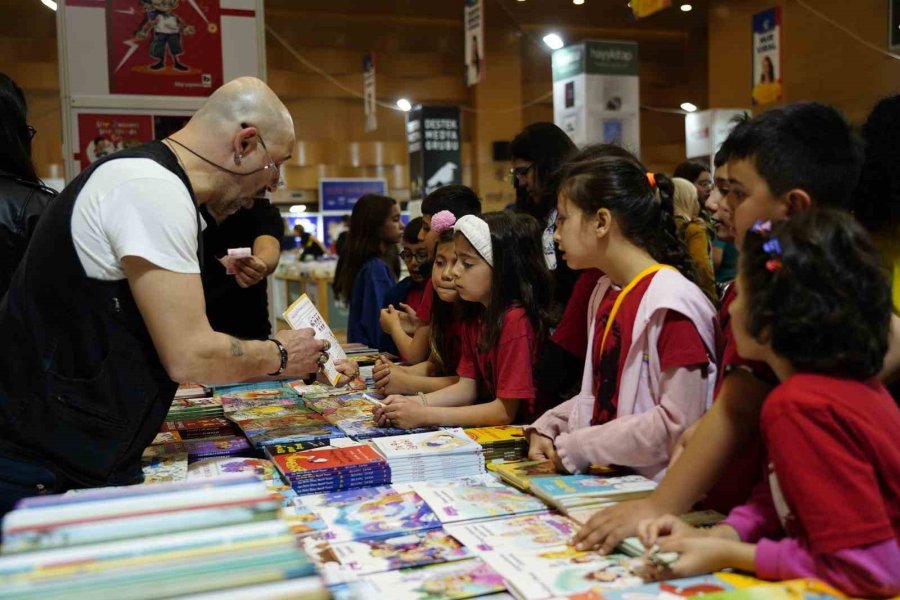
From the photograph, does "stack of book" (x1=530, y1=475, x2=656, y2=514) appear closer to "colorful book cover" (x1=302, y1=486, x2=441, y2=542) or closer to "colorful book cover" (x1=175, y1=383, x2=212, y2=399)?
"colorful book cover" (x1=302, y1=486, x2=441, y2=542)

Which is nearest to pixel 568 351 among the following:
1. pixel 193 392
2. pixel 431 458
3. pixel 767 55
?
pixel 431 458

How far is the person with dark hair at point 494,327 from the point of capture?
247 centimetres

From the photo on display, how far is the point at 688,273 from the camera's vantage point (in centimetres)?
214

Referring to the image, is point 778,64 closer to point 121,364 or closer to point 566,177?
point 566,177

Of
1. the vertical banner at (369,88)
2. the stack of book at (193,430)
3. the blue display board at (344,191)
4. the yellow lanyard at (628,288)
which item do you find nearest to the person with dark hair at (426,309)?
the stack of book at (193,430)

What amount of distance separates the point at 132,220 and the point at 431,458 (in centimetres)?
85

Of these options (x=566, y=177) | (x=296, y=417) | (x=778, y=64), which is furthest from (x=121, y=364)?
(x=778, y=64)

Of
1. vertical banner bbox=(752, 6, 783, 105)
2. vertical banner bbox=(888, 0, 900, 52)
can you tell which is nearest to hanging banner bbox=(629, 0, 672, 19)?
vertical banner bbox=(888, 0, 900, 52)

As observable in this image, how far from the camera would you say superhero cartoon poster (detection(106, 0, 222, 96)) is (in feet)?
13.7

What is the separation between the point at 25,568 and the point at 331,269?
9.58m

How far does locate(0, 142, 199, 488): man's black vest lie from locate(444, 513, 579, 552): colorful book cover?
0.81 meters

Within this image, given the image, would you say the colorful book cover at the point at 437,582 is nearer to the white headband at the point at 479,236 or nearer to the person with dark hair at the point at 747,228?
the person with dark hair at the point at 747,228

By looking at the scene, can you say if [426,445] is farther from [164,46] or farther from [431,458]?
[164,46]

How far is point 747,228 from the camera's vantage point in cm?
162
